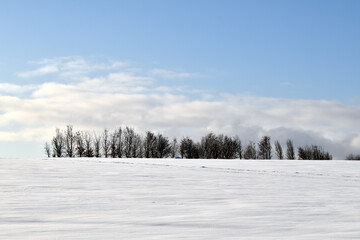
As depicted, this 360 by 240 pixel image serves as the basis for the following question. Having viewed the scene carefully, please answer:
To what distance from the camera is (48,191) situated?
32.7 feet

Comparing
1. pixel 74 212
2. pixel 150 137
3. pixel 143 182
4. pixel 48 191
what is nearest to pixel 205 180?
pixel 143 182

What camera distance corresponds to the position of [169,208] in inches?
325

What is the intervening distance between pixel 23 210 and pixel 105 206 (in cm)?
147

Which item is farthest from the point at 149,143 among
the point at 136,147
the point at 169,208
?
the point at 169,208

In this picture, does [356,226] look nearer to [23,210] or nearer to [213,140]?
[23,210]

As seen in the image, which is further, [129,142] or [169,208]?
[129,142]

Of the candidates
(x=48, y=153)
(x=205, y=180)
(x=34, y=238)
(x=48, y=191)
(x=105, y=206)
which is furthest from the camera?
(x=48, y=153)

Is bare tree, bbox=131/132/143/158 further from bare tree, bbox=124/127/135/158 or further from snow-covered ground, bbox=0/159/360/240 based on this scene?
Answer: snow-covered ground, bbox=0/159/360/240

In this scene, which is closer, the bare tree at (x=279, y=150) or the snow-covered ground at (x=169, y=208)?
the snow-covered ground at (x=169, y=208)

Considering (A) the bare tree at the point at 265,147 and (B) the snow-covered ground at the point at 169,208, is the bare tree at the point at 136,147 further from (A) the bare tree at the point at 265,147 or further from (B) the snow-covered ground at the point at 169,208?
(B) the snow-covered ground at the point at 169,208

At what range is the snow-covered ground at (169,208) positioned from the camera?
6258 millimetres

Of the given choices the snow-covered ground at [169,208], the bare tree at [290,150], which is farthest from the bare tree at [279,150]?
the snow-covered ground at [169,208]

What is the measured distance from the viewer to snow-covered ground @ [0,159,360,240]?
6258 millimetres

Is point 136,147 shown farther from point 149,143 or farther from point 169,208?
point 169,208
